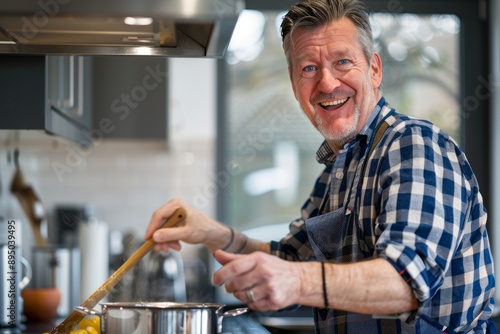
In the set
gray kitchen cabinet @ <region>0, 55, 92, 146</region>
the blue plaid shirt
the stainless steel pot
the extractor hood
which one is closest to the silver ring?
the stainless steel pot

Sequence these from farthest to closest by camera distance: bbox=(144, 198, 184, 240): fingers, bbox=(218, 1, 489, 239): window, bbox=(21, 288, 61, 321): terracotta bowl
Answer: bbox=(218, 1, 489, 239): window, bbox=(21, 288, 61, 321): terracotta bowl, bbox=(144, 198, 184, 240): fingers

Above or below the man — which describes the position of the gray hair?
above

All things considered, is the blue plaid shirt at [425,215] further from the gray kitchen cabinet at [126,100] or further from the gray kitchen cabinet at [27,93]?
the gray kitchen cabinet at [126,100]

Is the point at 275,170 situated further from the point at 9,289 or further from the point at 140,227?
the point at 9,289

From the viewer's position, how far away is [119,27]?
6.56 ft

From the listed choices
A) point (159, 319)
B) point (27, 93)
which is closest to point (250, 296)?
point (159, 319)

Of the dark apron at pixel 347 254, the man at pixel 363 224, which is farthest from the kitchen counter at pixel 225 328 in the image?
the dark apron at pixel 347 254

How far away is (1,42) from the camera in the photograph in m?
2.07

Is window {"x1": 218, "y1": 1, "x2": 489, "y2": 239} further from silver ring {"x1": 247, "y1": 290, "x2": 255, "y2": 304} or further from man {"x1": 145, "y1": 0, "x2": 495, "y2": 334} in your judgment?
silver ring {"x1": 247, "y1": 290, "x2": 255, "y2": 304}

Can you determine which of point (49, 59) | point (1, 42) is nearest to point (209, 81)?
point (49, 59)

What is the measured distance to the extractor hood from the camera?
5.52 feet

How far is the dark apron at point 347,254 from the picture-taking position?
1793mm

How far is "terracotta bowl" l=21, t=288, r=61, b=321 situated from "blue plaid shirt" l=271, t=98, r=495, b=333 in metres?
1.32

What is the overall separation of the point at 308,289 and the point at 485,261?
0.54m
